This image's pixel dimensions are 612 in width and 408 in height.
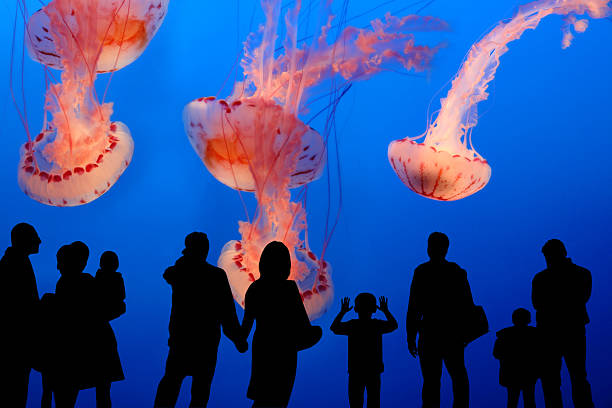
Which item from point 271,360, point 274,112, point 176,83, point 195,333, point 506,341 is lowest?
point 271,360

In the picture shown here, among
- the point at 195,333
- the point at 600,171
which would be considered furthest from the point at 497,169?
the point at 195,333

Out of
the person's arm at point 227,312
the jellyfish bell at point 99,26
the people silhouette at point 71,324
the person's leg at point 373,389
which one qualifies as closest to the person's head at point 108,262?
the people silhouette at point 71,324

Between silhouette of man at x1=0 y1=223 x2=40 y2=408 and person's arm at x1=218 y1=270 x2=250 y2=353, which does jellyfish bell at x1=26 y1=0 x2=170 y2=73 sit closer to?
silhouette of man at x1=0 y1=223 x2=40 y2=408

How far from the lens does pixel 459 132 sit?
15.5 feet

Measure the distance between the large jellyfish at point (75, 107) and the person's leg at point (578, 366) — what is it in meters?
3.48

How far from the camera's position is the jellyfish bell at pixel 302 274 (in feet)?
12.9

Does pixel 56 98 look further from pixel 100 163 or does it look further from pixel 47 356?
pixel 47 356

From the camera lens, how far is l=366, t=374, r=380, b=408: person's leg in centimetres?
283

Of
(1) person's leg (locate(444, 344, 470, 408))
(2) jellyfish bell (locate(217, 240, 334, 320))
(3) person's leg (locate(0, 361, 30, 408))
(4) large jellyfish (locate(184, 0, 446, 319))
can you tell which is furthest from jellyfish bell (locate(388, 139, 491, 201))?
(3) person's leg (locate(0, 361, 30, 408))

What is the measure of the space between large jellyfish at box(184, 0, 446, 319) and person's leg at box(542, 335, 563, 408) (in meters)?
1.58

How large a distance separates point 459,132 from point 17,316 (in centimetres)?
362

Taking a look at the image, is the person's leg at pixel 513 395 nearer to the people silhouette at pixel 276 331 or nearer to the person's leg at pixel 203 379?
the people silhouette at pixel 276 331

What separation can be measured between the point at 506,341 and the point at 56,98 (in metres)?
3.58

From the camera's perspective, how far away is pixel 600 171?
808 cm
